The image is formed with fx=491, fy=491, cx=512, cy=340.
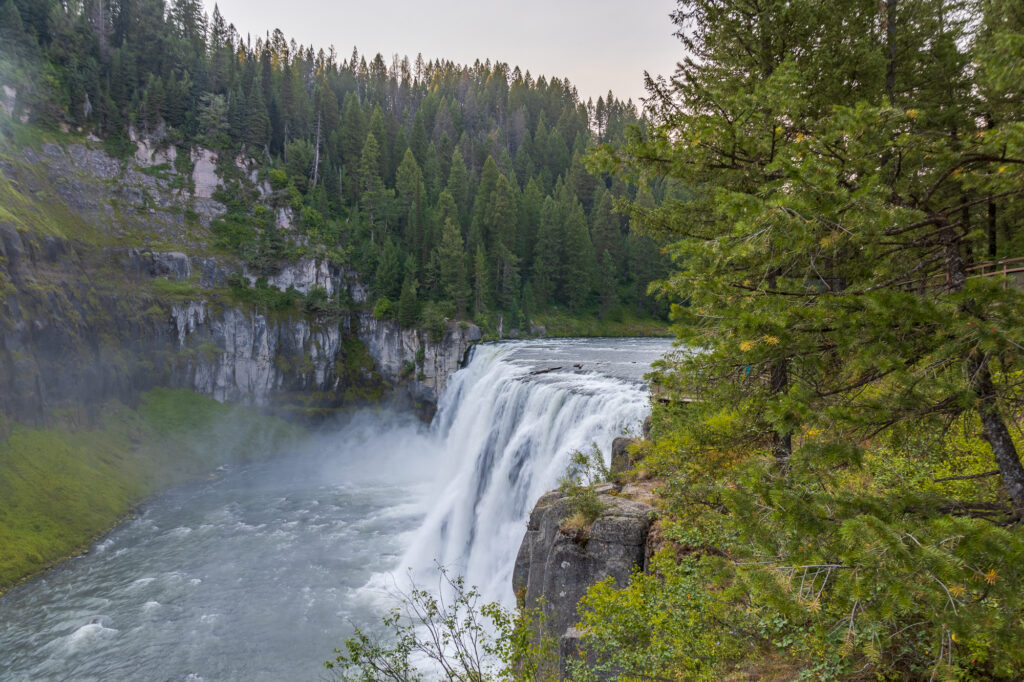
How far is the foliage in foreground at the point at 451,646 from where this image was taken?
6.08 meters

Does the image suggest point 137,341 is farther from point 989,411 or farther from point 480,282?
point 989,411

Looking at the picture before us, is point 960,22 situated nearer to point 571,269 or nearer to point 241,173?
point 571,269

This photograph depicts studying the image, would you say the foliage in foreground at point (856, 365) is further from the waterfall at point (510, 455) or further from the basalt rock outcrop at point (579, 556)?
the waterfall at point (510, 455)

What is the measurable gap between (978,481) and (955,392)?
2.98 metres

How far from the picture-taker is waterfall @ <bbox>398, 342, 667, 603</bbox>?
657 inches

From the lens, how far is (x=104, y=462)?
95.7ft

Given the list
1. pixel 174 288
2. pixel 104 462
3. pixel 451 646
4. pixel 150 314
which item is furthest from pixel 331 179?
pixel 451 646

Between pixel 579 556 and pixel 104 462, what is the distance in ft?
107

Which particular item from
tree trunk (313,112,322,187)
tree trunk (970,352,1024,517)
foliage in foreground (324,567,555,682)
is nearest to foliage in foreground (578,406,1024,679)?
tree trunk (970,352,1024,517)

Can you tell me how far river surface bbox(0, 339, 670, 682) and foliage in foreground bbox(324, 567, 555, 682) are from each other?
1.43m

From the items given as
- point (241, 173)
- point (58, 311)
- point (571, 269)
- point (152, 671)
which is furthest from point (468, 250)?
point (152, 671)

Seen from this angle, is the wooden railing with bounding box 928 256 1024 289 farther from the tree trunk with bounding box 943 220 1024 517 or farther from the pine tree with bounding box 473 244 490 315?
the pine tree with bounding box 473 244 490 315

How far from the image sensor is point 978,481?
5426mm

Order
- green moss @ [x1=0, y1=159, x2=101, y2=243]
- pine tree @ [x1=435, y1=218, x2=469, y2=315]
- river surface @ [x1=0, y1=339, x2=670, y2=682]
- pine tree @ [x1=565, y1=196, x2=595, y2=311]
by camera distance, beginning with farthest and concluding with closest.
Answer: pine tree @ [x1=565, y1=196, x2=595, y2=311]
pine tree @ [x1=435, y1=218, x2=469, y2=315]
green moss @ [x1=0, y1=159, x2=101, y2=243]
river surface @ [x1=0, y1=339, x2=670, y2=682]
